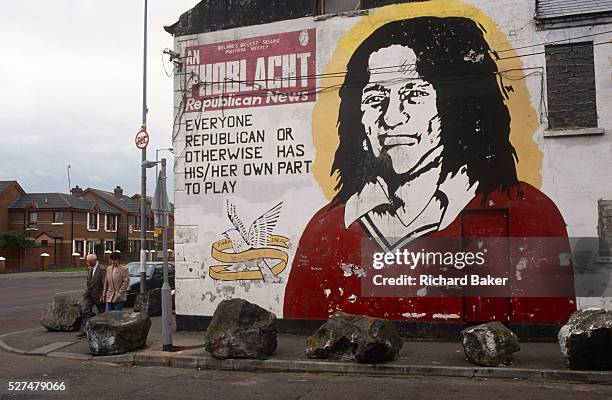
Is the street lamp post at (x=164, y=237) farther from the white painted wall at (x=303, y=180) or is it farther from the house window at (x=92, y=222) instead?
the house window at (x=92, y=222)

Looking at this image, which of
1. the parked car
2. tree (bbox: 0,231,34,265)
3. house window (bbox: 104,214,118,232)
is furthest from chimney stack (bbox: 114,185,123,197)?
the parked car

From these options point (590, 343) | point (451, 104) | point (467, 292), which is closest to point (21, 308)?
point (467, 292)

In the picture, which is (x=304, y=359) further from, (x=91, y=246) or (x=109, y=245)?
(x=109, y=245)

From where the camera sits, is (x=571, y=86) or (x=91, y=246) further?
(x=91, y=246)

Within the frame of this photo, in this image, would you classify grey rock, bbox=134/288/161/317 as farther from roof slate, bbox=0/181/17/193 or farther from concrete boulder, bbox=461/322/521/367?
roof slate, bbox=0/181/17/193

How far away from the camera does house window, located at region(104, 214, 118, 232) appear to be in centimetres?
6638

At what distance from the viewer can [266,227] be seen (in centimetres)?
1266

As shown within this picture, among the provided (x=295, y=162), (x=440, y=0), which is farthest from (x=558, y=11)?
(x=295, y=162)

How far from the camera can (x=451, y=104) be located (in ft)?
38.5

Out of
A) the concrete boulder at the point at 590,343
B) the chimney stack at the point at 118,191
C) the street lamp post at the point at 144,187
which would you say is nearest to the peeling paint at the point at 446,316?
the concrete boulder at the point at 590,343

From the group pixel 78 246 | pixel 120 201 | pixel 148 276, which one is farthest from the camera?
pixel 120 201

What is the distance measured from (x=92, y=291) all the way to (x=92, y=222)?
176 ft

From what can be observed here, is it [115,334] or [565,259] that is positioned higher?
[565,259]

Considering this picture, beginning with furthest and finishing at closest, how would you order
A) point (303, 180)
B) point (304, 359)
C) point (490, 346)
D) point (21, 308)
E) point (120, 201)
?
point (120, 201) → point (21, 308) → point (303, 180) → point (304, 359) → point (490, 346)
